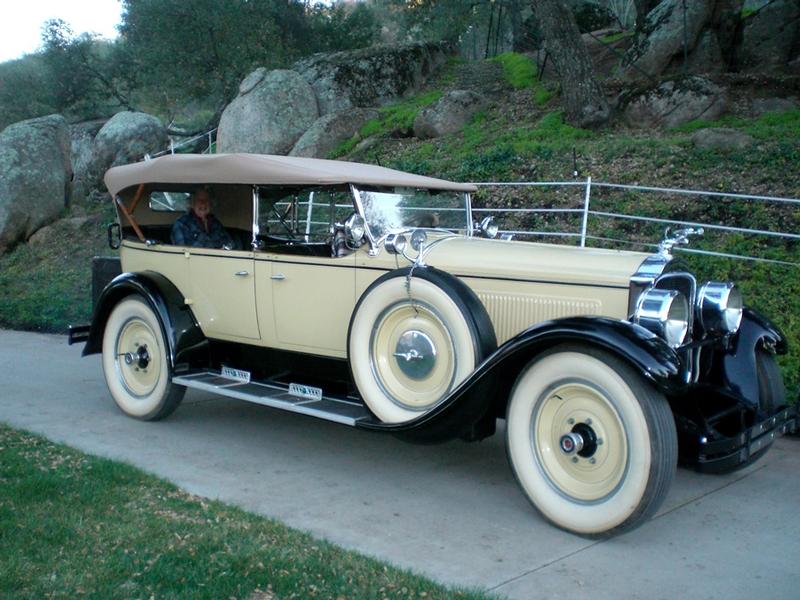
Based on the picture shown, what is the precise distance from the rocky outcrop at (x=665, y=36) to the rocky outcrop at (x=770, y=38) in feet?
3.38

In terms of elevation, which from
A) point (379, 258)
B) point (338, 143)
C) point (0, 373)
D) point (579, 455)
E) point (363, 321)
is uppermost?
point (338, 143)

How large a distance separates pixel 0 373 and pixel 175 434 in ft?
9.58

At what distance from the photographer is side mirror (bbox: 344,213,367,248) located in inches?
193

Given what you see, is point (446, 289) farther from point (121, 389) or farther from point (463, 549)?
point (121, 389)

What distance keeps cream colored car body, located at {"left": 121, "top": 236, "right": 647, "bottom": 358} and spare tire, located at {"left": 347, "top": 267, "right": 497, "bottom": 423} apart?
0.92 ft

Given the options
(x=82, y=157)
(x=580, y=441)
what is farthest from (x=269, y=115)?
(x=580, y=441)

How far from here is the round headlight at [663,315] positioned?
386cm

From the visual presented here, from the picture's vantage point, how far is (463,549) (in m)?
3.76

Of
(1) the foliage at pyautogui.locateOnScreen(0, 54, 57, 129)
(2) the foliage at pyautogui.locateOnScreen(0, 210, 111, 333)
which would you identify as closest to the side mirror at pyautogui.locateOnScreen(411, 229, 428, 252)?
(2) the foliage at pyautogui.locateOnScreen(0, 210, 111, 333)

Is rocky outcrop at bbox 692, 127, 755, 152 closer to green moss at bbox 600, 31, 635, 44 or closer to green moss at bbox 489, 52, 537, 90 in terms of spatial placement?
green moss at bbox 489, 52, 537, 90

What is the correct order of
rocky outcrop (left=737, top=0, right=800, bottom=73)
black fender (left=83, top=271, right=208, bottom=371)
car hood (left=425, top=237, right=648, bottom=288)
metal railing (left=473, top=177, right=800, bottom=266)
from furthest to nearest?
rocky outcrop (left=737, top=0, right=800, bottom=73) < metal railing (left=473, top=177, right=800, bottom=266) < black fender (left=83, top=271, right=208, bottom=371) < car hood (left=425, top=237, right=648, bottom=288)

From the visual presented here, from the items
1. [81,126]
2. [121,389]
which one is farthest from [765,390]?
[81,126]

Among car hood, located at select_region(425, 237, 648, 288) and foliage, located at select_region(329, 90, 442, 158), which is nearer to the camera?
car hood, located at select_region(425, 237, 648, 288)

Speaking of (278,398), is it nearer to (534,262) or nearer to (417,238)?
(417,238)
